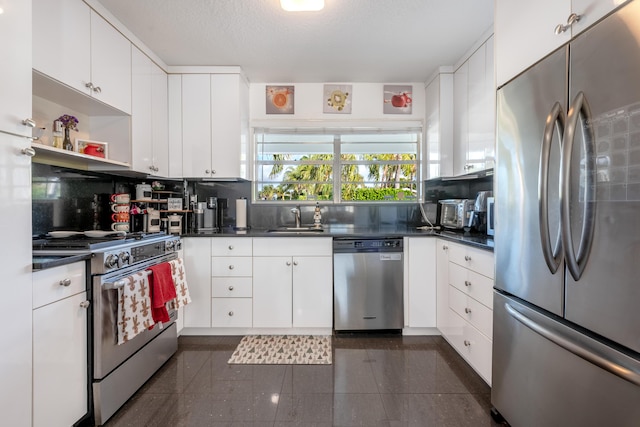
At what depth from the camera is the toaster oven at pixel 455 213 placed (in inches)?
103

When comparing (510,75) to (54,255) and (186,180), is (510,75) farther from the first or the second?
(186,180)

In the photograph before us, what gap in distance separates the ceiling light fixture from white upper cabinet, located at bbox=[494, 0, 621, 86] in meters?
1.01

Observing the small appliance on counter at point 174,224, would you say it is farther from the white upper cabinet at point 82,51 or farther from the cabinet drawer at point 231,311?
the white upper cabinet at point 82,51

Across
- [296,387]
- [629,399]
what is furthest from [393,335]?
[629,399]

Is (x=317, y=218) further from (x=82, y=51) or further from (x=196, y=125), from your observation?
(x=82, y=51)

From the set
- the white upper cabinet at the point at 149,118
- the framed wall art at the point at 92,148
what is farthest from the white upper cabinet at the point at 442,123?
the framed wall art at the point at 92,148

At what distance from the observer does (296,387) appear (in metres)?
1.92

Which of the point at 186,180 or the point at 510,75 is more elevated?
the point at 510,75

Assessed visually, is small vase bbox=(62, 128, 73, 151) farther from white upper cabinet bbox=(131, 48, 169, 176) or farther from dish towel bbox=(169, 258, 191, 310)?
dish towel bbox=(169, 258, 191, 310)

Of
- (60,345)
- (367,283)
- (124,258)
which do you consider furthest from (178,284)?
(367,283)

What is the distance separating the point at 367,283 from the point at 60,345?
2075mm

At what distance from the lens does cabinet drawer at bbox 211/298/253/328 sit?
8.61 ft

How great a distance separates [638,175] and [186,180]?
3198mm

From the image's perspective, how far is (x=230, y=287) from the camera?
2.62 metres
